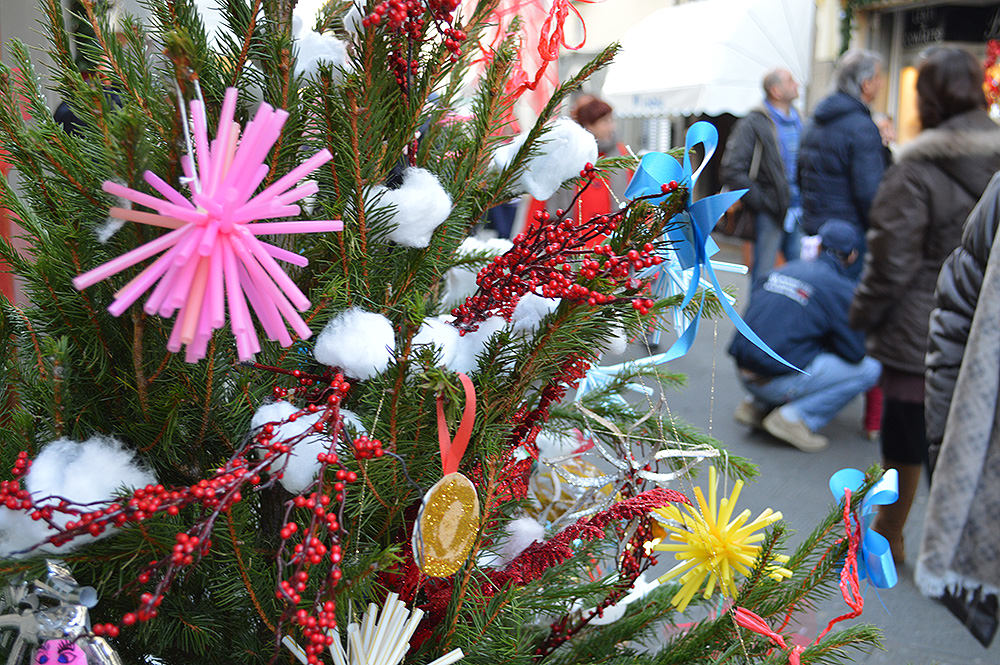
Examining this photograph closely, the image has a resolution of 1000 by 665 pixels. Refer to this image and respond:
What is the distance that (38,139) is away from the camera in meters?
0.67

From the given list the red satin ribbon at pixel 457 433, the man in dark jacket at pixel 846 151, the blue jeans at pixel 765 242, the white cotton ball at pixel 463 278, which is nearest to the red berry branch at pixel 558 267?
the red satin ribbon at pixel 457 433

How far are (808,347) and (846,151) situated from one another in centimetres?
126

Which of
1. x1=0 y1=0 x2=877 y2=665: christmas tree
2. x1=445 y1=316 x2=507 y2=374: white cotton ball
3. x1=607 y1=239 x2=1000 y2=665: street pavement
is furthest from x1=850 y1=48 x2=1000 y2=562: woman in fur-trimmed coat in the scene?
x1=445 y1=316 x2=507 y2=374: white cotton ball

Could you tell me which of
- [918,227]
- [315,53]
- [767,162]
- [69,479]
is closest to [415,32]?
[315,53]

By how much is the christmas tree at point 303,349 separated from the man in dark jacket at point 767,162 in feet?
15.7

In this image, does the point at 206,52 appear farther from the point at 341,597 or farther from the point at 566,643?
the point at 566,643

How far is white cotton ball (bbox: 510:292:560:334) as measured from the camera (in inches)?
35.3

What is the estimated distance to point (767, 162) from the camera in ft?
18.1

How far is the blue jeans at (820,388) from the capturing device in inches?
166

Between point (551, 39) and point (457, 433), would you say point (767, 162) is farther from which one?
point (457, 433)

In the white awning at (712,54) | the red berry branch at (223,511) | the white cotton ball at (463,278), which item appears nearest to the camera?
the red berry branch at (223,511)

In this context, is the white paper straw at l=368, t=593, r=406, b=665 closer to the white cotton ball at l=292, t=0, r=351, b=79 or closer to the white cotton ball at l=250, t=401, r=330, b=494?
the white cotton ball at l=250, t=401, r=330, b=494

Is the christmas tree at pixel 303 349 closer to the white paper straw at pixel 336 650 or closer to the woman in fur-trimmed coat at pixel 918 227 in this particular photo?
the white paper straw at pixel 336 650

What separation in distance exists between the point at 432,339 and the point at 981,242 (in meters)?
1.85
